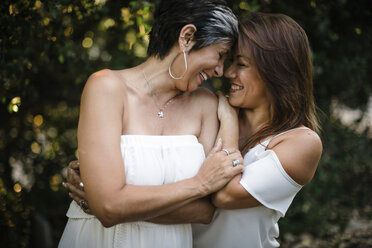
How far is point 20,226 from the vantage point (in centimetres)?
347

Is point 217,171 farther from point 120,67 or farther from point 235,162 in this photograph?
point 120,67

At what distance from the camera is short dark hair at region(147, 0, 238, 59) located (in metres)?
2.02

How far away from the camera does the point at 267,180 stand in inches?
77.6

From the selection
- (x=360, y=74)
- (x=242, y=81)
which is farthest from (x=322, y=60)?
(x=242, y=81)

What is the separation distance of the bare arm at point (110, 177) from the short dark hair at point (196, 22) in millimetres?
462

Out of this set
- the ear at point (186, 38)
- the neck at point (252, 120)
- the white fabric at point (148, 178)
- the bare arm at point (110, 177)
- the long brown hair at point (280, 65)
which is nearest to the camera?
the bare arm at point (110, 177)

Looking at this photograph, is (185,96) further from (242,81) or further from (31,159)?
(31,159)

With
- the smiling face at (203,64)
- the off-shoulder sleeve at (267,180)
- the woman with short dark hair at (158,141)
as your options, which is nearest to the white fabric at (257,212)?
the off-shoulder sleeve at (267,180)

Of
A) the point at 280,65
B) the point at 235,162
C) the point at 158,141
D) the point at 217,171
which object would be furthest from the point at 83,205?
the point at 280,65

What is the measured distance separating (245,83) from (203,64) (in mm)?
351

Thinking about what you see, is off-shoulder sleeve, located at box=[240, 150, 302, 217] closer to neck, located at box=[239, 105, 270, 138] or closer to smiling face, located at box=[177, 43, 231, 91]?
neck, located at box=[239, 105, 270, 138]

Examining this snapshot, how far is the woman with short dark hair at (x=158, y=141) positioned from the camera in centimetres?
179

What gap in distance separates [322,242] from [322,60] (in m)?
2.27

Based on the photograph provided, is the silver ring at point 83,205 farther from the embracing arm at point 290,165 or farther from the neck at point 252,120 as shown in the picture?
the neck at point 252,120
